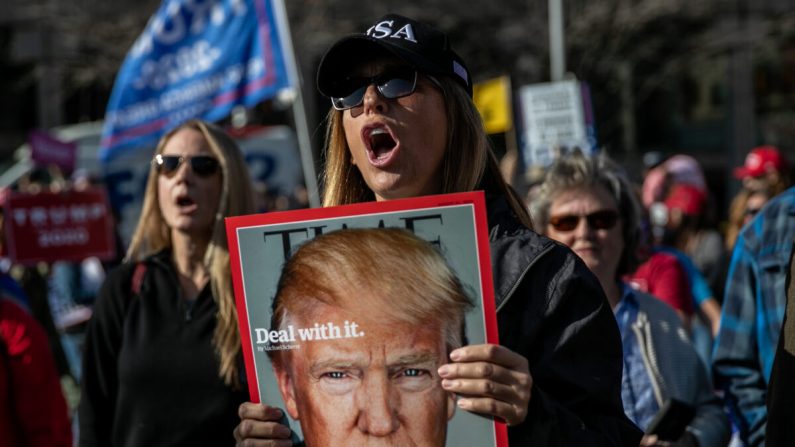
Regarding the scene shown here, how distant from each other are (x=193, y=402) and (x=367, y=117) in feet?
5.18

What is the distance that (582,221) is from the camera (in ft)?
12.7

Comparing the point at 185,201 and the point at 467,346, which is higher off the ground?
the point at 185,201

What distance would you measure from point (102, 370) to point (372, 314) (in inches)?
79.4

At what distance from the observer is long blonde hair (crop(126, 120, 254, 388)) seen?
3402 mm

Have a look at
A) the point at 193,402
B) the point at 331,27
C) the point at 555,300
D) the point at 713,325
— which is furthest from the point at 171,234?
the point at 331,27

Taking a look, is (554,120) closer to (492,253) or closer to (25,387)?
(25,387)

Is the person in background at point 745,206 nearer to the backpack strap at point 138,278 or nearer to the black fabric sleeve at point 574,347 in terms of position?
the backpack strap at point 138,278

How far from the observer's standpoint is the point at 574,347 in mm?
1909

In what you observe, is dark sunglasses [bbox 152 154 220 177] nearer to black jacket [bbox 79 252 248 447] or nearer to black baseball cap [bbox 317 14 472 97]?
black jacket [bbox 79 252 248 447]

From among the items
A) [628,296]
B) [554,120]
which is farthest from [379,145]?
[554,120]

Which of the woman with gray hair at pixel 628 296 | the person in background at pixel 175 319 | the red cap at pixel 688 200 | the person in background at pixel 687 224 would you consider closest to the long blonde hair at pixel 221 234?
the person in background at pixel 175 319

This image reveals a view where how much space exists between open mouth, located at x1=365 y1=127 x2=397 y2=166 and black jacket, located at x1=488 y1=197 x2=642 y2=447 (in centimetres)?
27

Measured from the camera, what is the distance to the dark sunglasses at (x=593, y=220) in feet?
12.7

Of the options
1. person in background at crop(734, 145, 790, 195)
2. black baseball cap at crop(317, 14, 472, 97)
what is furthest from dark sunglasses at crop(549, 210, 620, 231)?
person in background at crop(734, 145, 790, 195)
